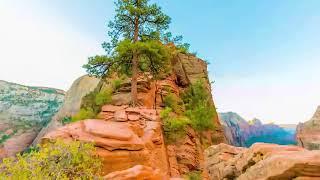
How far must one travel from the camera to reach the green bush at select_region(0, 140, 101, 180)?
13.6 meters

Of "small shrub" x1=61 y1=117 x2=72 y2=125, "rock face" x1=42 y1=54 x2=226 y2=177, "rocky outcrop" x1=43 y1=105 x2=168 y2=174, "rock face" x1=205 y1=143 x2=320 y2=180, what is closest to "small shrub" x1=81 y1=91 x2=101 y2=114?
"rock face" x1=42 y1=54 x2=226 y2=177

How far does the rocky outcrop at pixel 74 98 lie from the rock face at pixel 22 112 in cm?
432

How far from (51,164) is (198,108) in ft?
86.9

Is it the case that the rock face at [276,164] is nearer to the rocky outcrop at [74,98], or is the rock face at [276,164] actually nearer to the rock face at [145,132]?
the rock face at [145,132]

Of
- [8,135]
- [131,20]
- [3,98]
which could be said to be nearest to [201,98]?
[131,20]

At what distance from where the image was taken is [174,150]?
110ft

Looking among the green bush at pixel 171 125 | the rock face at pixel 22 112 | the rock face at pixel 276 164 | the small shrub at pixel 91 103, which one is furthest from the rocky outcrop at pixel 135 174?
the rock face at pixel 22 112

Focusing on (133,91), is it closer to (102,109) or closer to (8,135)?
(102,109)

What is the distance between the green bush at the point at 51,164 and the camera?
13.6m

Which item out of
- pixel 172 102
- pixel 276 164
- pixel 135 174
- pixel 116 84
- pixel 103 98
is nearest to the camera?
pixel 276 164

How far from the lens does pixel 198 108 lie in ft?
130

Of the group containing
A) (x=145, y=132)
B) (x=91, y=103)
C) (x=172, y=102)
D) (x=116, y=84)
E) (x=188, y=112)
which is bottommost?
(x=145, y=132)

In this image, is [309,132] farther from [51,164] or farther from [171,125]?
[51,164]

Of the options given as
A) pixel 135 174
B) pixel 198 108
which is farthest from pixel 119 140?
pixel 198 108
